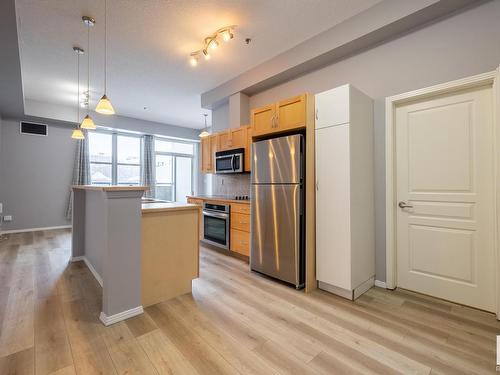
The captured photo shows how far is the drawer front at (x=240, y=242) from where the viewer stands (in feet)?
11.5

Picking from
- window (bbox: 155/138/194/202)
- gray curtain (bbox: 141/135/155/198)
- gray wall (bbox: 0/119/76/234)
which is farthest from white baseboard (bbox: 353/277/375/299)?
gray wall (bbox: 0/119/76/234)

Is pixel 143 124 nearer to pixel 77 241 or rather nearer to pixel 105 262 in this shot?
pixel 77 241

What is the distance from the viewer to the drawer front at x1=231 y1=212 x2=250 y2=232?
3.52 meters

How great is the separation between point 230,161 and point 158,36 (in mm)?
2147

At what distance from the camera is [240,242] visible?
3631mm

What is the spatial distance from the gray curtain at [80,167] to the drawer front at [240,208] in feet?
15.3

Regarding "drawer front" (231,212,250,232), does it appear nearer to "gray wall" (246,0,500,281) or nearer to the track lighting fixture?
"gray wall" (246,0,500,281)

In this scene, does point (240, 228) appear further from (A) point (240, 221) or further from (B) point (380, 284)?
(B) point (380, 284)

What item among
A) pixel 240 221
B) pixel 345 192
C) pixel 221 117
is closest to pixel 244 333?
pixel 345 192

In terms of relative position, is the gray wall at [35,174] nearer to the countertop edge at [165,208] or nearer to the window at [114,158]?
the window at [114,158]

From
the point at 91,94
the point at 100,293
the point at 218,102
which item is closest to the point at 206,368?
the point at 100,293

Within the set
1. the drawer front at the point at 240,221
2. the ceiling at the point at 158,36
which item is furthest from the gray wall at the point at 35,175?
the drawer front at the point at 240,221

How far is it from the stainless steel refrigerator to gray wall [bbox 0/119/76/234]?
564 centimetres

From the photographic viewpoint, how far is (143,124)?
686 centimetres
